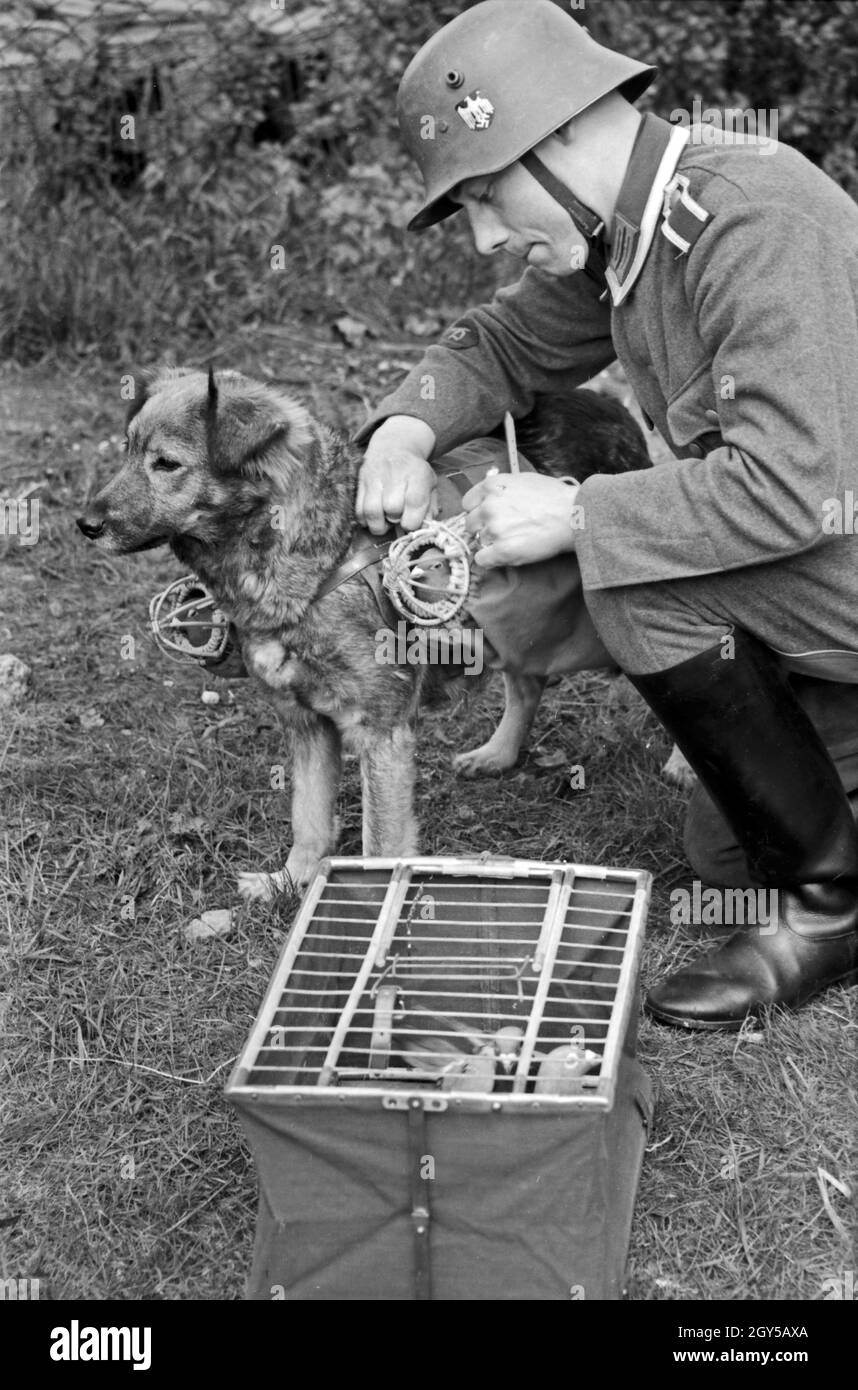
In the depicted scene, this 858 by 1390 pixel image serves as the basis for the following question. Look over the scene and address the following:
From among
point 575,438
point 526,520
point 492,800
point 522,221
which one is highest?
point 522,221

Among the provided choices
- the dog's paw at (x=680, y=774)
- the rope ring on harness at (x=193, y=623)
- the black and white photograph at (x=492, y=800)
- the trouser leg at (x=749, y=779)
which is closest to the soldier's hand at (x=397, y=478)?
the black and white photograph at (x=492, y=800)

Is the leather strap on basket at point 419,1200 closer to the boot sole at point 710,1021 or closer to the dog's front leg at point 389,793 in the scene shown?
the boot sole at point 710,1021

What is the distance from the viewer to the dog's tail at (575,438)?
3.80 metres

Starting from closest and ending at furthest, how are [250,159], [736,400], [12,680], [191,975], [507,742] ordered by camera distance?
[736,400] → [191,975] → [507,742] → [12,680] → [250,159]

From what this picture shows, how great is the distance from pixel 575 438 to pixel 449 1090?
6.15 ft

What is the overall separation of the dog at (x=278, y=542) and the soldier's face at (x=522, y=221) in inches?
26.5

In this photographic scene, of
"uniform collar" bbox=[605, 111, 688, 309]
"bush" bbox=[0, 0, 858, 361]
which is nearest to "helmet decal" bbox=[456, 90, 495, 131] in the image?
"uniform collar" bbox=[605, 111, 688, 309]

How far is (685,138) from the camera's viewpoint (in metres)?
2.96

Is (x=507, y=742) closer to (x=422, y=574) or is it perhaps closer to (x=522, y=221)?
(x=422, y=574)

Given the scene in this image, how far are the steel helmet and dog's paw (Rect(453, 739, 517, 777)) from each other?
1.67 m

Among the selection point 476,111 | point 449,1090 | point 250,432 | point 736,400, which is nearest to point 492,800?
point 250,432

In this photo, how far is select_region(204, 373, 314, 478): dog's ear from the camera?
11.1 ft

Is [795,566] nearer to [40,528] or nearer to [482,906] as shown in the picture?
[482,906]

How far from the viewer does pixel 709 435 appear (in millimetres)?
3051
